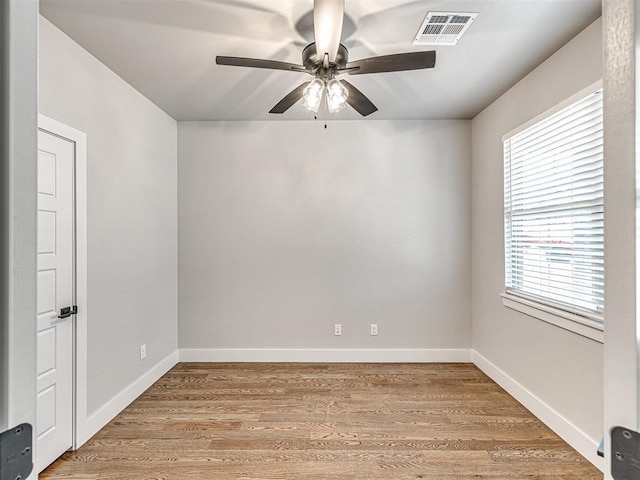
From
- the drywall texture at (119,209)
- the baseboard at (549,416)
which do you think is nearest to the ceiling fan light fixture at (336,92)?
the drywall texture at (119,209)

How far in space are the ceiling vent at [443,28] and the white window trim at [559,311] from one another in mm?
827

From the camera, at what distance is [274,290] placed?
12.7 ft

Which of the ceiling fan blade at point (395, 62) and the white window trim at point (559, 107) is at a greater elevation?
the ceiling fan blade at point (395, 62)

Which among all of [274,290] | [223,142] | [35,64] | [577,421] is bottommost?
[577,421]

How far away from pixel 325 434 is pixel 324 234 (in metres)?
1.98

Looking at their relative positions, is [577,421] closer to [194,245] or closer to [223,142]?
[194,245]

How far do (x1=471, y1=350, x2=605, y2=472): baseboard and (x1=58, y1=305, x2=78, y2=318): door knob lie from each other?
3.33 metres

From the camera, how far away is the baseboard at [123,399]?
2471 millimetres

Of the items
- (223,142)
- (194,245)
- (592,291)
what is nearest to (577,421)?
(592,291)

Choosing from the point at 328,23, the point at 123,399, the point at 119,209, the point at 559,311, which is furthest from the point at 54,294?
the point at 559,311

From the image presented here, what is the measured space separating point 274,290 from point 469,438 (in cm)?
225

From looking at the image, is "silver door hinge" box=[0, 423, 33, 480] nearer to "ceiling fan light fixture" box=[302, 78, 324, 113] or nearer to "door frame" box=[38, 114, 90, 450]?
"ceiling fan light fixture" box=[302, 78, 324, 113]

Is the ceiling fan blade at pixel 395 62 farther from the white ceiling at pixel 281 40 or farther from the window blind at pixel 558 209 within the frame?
the window blind at pixel 558 209

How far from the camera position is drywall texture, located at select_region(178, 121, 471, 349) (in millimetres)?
3852
